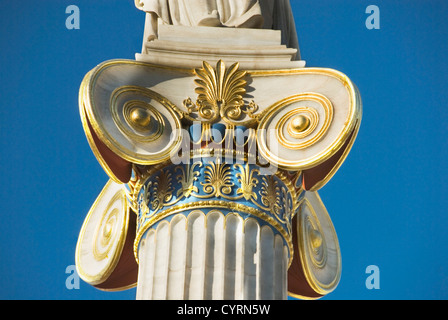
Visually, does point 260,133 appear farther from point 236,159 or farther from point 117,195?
point 117,195

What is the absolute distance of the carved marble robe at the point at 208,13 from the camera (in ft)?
80.3

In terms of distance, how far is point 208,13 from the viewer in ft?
80.4

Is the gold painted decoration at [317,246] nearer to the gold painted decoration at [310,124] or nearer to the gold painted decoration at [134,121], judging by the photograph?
the gold painted decoration at [310,124]

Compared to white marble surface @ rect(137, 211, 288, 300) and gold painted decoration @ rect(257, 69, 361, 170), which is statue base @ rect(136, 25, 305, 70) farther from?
white marble surface @ rect(137, 211, 288, 300)

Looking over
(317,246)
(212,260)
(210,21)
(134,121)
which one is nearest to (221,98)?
(134,121)

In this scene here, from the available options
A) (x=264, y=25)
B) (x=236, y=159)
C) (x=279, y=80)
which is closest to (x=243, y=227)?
(x=236, y=159)

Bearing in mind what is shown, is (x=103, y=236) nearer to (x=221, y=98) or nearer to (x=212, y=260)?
(x=221, y=98)

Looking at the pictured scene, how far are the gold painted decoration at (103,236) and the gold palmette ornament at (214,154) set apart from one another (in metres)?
0.05

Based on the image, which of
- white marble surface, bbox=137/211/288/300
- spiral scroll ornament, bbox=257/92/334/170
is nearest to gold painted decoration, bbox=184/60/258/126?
spiral scroll ornament, bbox=257/92/334/170

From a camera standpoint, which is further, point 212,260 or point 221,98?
point 221,98

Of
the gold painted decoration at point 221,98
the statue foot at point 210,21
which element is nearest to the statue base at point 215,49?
the gold painted decoration at point 221,98

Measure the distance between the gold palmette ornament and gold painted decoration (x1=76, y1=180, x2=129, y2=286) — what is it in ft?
0.18

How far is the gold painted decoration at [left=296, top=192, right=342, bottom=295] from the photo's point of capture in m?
24.5

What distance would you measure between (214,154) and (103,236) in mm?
3051
